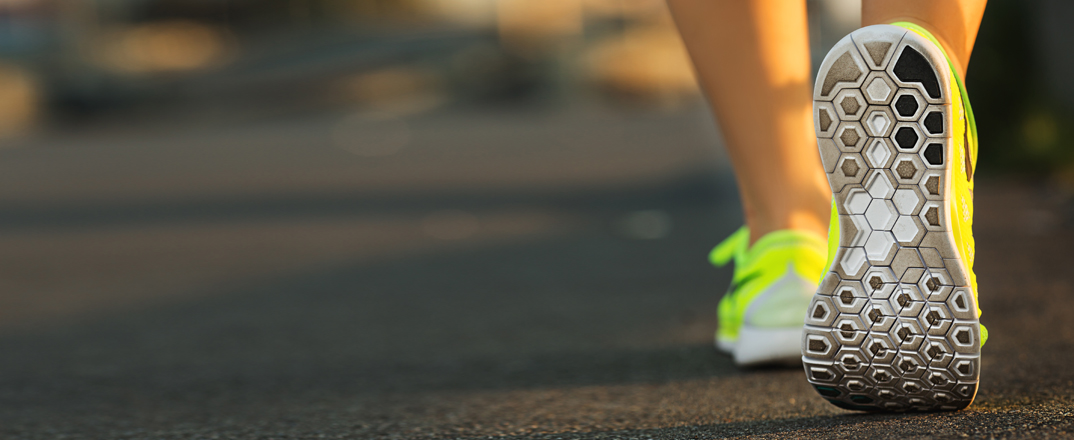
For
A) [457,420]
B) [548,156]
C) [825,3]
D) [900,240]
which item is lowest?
[457,420]

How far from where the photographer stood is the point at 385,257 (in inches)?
109

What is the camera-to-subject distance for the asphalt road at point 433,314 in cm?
114

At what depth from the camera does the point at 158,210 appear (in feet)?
13.4

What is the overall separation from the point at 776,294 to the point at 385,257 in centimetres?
164

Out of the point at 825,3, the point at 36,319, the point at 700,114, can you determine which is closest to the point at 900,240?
the point at 36,319

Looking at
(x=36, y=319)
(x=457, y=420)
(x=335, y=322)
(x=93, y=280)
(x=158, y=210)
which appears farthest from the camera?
(x=158, y=210)

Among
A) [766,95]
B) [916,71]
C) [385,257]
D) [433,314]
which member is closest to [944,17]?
[916,71]

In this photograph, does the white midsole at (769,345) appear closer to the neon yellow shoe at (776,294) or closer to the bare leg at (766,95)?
the neon yellow shoe at (776,294)

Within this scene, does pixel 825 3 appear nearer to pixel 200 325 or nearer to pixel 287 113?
pixel 200 325

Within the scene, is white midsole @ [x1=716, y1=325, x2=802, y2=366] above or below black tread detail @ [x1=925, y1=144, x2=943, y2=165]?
below

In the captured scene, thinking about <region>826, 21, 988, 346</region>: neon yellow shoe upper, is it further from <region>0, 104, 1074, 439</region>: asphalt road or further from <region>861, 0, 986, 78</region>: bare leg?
<region>0, 104, 1074, 439</region>: asphalt road

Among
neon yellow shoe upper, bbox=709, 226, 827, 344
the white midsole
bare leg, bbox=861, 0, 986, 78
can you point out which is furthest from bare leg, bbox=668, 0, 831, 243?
bare leg, bbox=861, 0, 986, 78

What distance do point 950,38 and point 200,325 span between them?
1.38m

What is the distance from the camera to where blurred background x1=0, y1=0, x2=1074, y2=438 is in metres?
1.35
